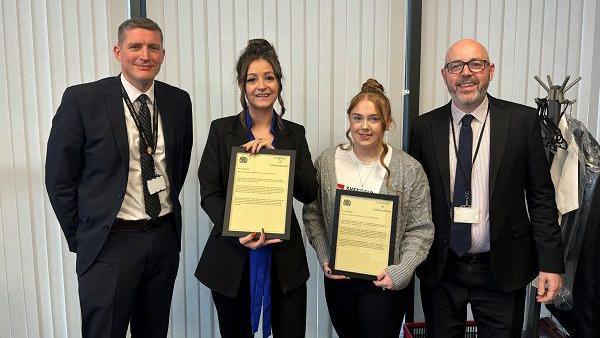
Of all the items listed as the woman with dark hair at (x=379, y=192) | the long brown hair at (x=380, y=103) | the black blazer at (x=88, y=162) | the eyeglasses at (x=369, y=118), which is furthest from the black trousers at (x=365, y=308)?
the black blazer at (x=88, y=162)

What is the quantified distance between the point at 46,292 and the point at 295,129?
191 centimetres

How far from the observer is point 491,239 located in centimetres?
204

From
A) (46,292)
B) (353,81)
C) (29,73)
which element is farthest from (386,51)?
(46,292)

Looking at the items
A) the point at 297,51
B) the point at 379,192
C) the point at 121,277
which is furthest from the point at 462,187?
the point at 121,277

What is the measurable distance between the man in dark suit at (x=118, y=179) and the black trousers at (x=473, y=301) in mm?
1220

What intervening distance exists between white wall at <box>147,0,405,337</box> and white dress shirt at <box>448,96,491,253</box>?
799 millimetres

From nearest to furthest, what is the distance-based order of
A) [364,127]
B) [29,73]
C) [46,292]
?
1. [364,127]
2. [29,73]
3. [46,292]

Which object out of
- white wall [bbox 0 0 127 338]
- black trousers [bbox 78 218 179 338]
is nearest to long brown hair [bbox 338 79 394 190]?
black trousers [bbox 78 218 179 338]

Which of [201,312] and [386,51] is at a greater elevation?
[386,51]

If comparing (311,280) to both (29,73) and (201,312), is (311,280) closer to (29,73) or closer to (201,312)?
(201,312)

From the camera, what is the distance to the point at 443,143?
212 cm

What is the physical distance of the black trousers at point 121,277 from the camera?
206 centimetres

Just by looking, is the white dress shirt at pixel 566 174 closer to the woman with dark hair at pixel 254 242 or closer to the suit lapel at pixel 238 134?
the woman with dark hair at pixel 254 242

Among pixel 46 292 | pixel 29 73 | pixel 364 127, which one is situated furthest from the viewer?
pixel 46 292
